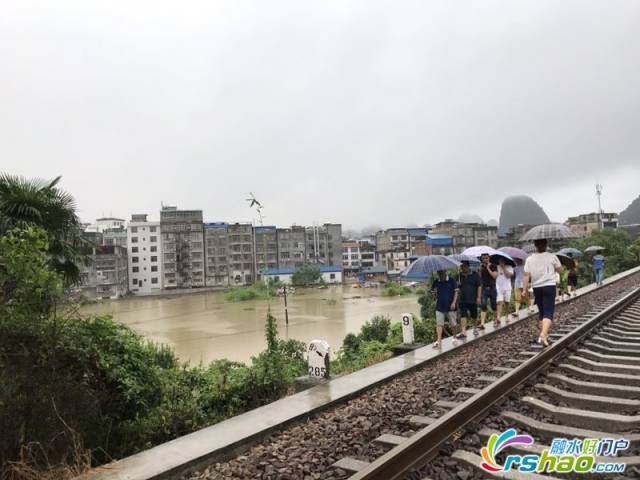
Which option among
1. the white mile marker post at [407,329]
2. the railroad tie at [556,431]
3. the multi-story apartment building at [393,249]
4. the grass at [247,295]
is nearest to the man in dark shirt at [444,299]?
the white mile marker post at [407,329]

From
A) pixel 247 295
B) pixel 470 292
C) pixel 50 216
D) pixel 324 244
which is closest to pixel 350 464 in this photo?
pixel 470 292

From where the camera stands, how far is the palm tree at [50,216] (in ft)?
32.8

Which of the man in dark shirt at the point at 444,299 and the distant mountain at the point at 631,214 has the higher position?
the distant mountain at the point at 631,214

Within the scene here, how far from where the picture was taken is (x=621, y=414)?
4.25 metres

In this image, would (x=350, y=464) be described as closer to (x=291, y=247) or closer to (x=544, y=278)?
(x=544, y=278)

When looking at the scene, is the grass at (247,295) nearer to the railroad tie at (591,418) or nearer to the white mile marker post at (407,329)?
the white mile marker post at (407,329)

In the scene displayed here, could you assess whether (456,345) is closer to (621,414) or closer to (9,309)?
(621,414)

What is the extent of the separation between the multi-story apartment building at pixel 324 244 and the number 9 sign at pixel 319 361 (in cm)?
8161

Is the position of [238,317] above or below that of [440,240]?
below

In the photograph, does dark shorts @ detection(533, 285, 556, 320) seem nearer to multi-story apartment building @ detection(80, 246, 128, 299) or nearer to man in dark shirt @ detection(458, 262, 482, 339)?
man in dark shirt @ detection(458, 262, 482, 339)

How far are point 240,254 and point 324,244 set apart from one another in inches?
700

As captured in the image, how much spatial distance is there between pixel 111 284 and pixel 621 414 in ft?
246

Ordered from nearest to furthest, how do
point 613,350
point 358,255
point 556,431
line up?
point 556,431
point 613,350
point 358,255

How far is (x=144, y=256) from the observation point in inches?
3103
